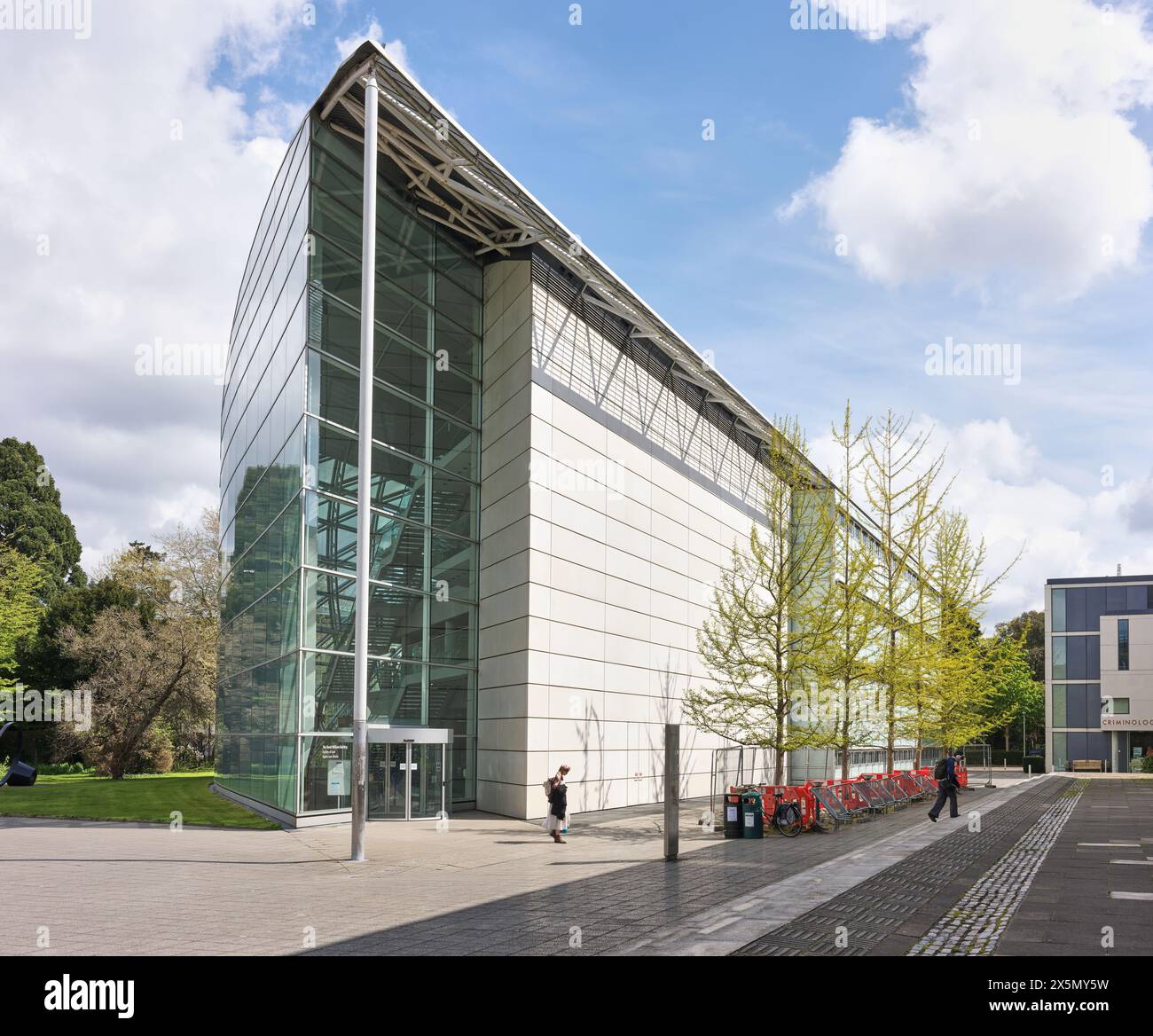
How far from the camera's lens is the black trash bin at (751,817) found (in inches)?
829

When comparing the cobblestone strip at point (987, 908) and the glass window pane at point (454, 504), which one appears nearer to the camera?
the cobblestone strip at point (987, 908)

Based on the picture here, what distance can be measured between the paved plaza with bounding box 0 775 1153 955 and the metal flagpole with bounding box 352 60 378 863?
4.01 feet

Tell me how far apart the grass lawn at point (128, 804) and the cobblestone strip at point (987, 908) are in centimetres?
1582

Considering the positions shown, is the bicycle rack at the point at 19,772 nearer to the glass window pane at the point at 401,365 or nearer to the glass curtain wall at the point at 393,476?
the glass curtain wall at the point at 393,476

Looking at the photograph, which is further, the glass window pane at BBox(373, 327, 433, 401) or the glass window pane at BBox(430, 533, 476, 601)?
the glass window pane at BBox(430, 533, 476, 601)

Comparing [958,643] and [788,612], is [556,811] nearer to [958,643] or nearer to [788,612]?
[788,612]

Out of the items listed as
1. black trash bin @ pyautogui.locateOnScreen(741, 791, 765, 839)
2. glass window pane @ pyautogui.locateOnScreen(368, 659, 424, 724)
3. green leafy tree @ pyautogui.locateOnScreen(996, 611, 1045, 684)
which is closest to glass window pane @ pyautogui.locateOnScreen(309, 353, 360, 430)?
glass window pane @ pyautogui.locateOnScreen(368, 659, 424, 724)

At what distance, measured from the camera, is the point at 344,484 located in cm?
2498

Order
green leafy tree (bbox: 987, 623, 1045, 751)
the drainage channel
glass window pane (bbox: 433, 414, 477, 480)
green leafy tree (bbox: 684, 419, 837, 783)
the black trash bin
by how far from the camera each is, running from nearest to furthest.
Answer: the drainage channel, the black trash bin, green leafy tree (bbox: 684, 419, 837, 783), glass window pane (bbox: 433, 414, 477, 480), green leafy tree (bbox: 987, 623, 1045, 751)

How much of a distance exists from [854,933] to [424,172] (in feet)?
71.6

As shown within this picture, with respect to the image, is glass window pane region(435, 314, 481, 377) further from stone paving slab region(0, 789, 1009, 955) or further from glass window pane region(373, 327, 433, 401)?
stone paving slab region(0, 789, 1009, 955)

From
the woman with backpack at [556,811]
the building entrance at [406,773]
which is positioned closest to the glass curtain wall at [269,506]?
the building entrance at [406,773]

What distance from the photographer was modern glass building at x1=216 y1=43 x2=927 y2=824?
24469 mm

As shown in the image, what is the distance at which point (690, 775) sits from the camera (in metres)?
36.5
